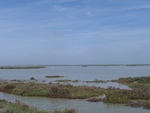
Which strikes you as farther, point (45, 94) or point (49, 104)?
point (45, 94)

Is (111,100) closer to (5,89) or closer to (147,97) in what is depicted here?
(147,97)

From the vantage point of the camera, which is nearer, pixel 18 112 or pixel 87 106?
pixel 18 112

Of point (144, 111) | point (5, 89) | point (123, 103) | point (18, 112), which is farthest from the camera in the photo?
point (5, 89)

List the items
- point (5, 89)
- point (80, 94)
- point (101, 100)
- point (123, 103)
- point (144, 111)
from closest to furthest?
point (144, 111) → point (123, 103) → point (101, 100) → point (80, 94) → point (5, 89)

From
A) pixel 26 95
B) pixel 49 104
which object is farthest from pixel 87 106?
pixel 26 95

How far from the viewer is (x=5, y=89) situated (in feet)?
87.7

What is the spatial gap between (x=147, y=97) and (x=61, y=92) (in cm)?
934

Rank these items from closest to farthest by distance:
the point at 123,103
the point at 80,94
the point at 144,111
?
the point at 144,111, the point at 123,103, the point at 80,94

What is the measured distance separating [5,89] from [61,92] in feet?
31.5

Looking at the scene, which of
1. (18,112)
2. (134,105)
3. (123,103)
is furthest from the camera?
(123,103)

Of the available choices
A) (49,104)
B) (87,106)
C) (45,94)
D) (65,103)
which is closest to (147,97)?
(87,106)

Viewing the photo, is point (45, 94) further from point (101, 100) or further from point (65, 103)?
point (101, 100)

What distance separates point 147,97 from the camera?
18.5 m

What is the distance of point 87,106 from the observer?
16.5m
